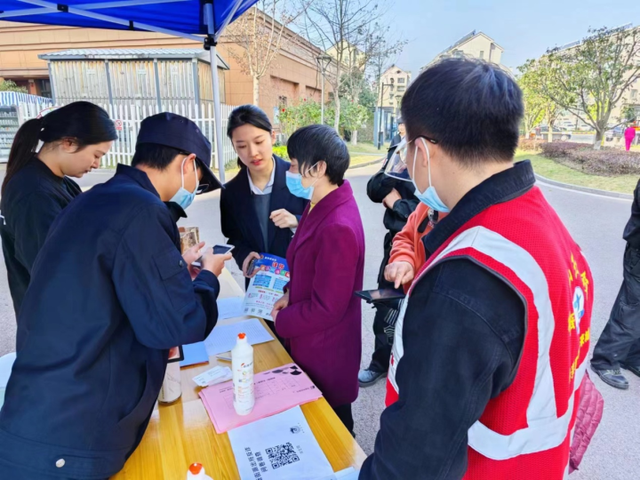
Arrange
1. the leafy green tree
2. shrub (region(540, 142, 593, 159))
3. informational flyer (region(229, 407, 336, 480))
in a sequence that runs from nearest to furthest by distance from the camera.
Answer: informational flyer (region(229, 407, 336, 480)) < the leafy green tree < shrub (region(540, 142, 593, 159))

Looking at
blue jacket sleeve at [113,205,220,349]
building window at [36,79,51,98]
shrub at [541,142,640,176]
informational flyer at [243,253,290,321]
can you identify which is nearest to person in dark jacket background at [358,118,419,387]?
informational flyer at [243,253,290,321]

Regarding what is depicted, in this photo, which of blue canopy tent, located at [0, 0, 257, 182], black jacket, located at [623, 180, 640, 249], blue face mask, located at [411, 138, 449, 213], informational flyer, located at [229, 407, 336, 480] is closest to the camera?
blue face mask, located at [411, 138, 449, 213]

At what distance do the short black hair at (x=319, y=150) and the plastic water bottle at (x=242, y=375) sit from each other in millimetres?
734

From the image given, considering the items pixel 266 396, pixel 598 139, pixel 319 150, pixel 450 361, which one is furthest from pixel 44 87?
pixel 598 139

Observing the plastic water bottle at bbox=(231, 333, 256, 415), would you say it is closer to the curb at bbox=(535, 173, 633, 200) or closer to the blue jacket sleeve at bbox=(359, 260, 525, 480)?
the blue jacket sleeve at bbox=(359, 260, 525, 480)

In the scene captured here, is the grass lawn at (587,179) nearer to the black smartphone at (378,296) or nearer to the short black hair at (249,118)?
the short black hair at (249,118)

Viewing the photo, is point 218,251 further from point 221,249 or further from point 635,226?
point 635,226

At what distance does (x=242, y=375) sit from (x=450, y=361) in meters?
0.78

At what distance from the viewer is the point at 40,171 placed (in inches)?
72.3

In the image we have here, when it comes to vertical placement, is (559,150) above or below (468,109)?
above

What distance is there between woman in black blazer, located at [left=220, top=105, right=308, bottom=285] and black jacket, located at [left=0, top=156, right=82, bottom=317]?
86 centimetres

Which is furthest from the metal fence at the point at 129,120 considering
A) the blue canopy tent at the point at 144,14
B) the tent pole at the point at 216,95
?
the blue canopy tent at the point at 144,14

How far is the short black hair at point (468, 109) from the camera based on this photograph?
28.3 inches

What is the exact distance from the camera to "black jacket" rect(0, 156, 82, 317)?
1719 millimetres
